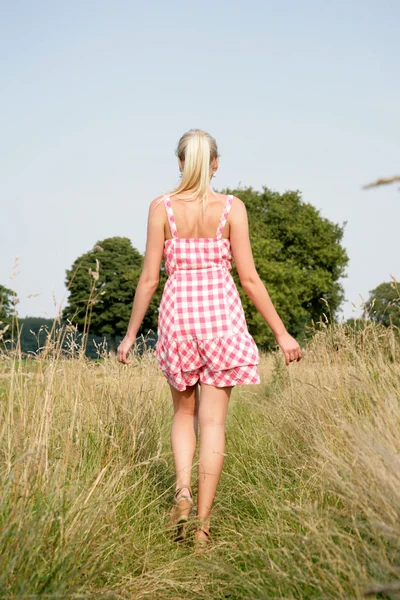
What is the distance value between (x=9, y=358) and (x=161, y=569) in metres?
1.62

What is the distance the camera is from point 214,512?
4.42 m

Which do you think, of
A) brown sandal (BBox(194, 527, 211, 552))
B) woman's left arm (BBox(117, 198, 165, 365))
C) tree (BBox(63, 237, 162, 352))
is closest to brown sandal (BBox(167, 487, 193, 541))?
brown sandal (BBox(194, 527, 211, 552))

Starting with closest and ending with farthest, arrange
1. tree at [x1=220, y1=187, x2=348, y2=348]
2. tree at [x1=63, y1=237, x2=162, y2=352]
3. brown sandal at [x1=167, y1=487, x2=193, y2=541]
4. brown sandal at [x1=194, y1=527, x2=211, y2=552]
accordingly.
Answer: brown sandal at [x1=194, y1=527, x2=211, y2=552], brown sandal at [x1=167, y1=487, x2=193, y2=541], tree at [x1=220, y1=187, x2=348, y2=348], tree at [x1=63, y1=237, x2=162, y2=352]

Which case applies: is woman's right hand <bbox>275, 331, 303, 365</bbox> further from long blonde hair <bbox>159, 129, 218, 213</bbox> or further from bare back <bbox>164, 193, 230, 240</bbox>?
long blonde hair <bbox>159, 129, 218, 213</bbox>

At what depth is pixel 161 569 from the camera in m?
3.50

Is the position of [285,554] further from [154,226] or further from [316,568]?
[154,226]

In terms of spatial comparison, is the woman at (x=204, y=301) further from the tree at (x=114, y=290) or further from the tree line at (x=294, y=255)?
the tree at (x=114, y=290)

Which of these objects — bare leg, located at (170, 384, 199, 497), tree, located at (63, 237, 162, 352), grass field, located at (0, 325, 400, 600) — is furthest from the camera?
tree, located at (63, 237, 162, 352)

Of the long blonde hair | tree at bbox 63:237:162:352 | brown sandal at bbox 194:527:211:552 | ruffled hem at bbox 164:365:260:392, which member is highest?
tree at bbox 63:237:162:352

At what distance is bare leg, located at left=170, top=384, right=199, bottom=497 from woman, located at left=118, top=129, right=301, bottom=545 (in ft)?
0.34

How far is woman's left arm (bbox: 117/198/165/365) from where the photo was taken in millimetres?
4156

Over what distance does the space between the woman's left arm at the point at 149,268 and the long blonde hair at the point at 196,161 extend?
166 millimetres

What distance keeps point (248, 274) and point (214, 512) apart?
1512mm

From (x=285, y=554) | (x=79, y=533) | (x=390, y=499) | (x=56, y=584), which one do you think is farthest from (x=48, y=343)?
(x=390, y=499)
